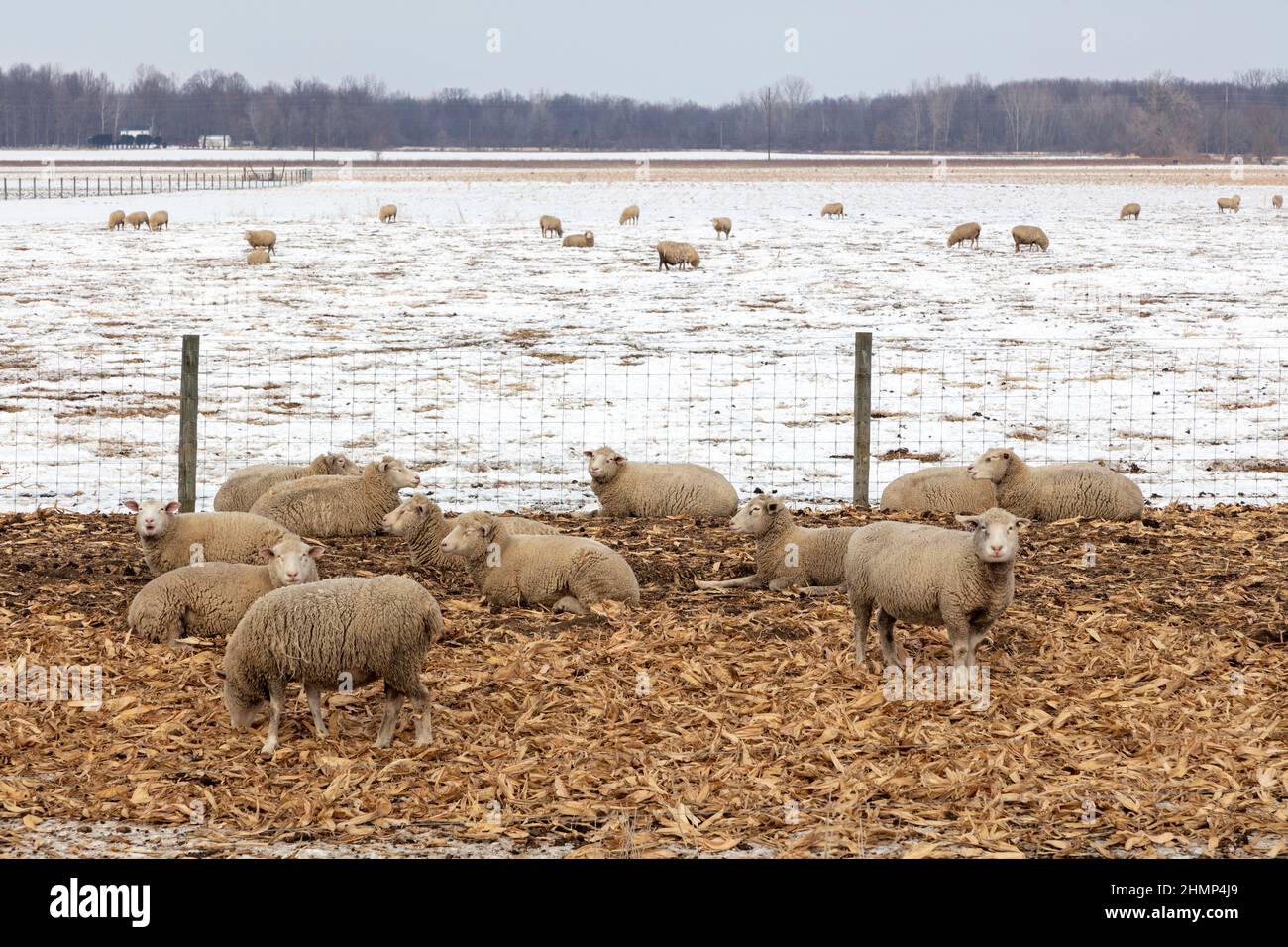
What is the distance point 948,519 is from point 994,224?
33.5 m

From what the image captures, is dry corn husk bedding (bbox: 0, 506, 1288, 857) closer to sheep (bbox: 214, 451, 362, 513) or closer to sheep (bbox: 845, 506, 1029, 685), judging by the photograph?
sheep (bbox: 845, 506, 1029, 685)

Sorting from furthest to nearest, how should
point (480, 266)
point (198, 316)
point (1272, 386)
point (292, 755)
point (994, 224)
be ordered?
point (994, 224) → point (480, 266) → point (198, 316) → point (1272, 386) → point (292, 755)

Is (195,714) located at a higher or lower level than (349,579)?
lower

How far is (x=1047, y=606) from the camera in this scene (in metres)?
8.93

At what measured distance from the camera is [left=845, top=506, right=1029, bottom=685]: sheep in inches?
298

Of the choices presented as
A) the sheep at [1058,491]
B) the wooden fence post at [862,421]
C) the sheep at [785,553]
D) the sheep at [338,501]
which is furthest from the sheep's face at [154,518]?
the sheep at [1058,491]

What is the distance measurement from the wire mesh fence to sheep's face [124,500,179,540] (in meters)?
3.25

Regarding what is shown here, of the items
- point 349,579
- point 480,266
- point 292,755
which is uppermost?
point 480,266

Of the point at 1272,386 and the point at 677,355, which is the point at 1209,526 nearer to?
the point at 1272,386

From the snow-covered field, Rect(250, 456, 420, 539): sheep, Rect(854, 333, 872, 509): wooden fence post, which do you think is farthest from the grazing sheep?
Rect(250, 456, 420, 539): sheep

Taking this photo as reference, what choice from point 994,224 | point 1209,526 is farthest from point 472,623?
point 994,224

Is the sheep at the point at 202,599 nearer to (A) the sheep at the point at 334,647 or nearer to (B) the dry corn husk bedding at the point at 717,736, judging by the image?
(B) the dry corn husk bedding at the point at 717,736

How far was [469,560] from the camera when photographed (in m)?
9.21

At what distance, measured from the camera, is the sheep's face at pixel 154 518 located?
9227 mm
